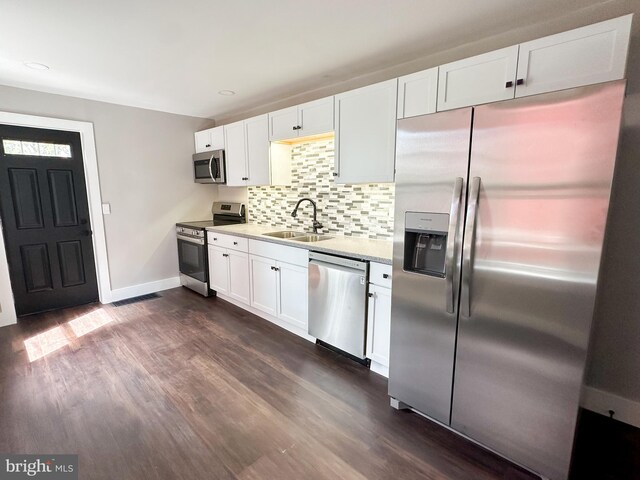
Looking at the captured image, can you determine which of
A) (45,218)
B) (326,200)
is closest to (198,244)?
(45,218)

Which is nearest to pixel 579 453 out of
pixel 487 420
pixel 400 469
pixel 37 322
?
pixel 487 420

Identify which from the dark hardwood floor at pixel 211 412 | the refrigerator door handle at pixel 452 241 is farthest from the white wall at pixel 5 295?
the refrigerator door handle at pixel 452 241

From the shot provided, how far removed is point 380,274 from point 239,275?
1846 millimetres

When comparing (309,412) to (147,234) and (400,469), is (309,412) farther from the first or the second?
(147,234)

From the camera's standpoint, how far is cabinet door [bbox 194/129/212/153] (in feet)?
13.6

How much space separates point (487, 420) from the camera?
1.58m

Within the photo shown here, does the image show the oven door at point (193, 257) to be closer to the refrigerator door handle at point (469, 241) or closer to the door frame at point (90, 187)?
the door frame at point (90, 187)

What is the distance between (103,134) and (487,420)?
14.7 feet

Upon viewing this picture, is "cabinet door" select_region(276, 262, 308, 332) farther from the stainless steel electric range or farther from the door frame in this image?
the door frame

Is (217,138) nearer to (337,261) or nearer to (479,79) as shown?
(337,261)

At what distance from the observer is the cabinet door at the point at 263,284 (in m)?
3.07

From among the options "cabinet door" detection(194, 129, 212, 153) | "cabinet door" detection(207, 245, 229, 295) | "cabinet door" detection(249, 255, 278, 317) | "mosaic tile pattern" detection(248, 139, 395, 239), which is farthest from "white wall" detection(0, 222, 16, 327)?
"mosaic tile pattern" detection(248, 139, 395, 239)

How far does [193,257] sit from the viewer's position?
13.4ft

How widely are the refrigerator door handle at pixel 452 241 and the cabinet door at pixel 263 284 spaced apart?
1791 millimetres
